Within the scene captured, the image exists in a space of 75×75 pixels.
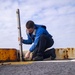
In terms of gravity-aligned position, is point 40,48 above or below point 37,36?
below

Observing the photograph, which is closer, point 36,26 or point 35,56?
point 35,56

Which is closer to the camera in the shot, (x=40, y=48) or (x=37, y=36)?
(x=40, y=48)

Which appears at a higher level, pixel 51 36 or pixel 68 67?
pixel 51 36

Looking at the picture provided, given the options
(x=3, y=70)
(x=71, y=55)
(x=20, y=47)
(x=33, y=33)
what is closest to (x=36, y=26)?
(x=33, y=33)

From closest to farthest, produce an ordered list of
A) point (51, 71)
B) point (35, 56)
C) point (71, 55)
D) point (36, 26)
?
1. point (51, 71)
2. point (35, 56)
3. point (36, 26)
4. point (71, 55)

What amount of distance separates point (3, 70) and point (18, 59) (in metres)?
2.49

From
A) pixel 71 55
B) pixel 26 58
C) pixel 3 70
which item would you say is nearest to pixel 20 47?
pixel 26 58

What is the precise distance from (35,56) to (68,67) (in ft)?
7.35

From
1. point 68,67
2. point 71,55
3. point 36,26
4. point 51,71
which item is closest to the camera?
point 51,71

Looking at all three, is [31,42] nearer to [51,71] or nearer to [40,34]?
[40,34]

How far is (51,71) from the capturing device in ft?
16.5

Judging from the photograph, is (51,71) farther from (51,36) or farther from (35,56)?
(51,36)

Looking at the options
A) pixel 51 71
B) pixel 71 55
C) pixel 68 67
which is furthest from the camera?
pixel 71 55

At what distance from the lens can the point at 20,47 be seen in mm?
7758
